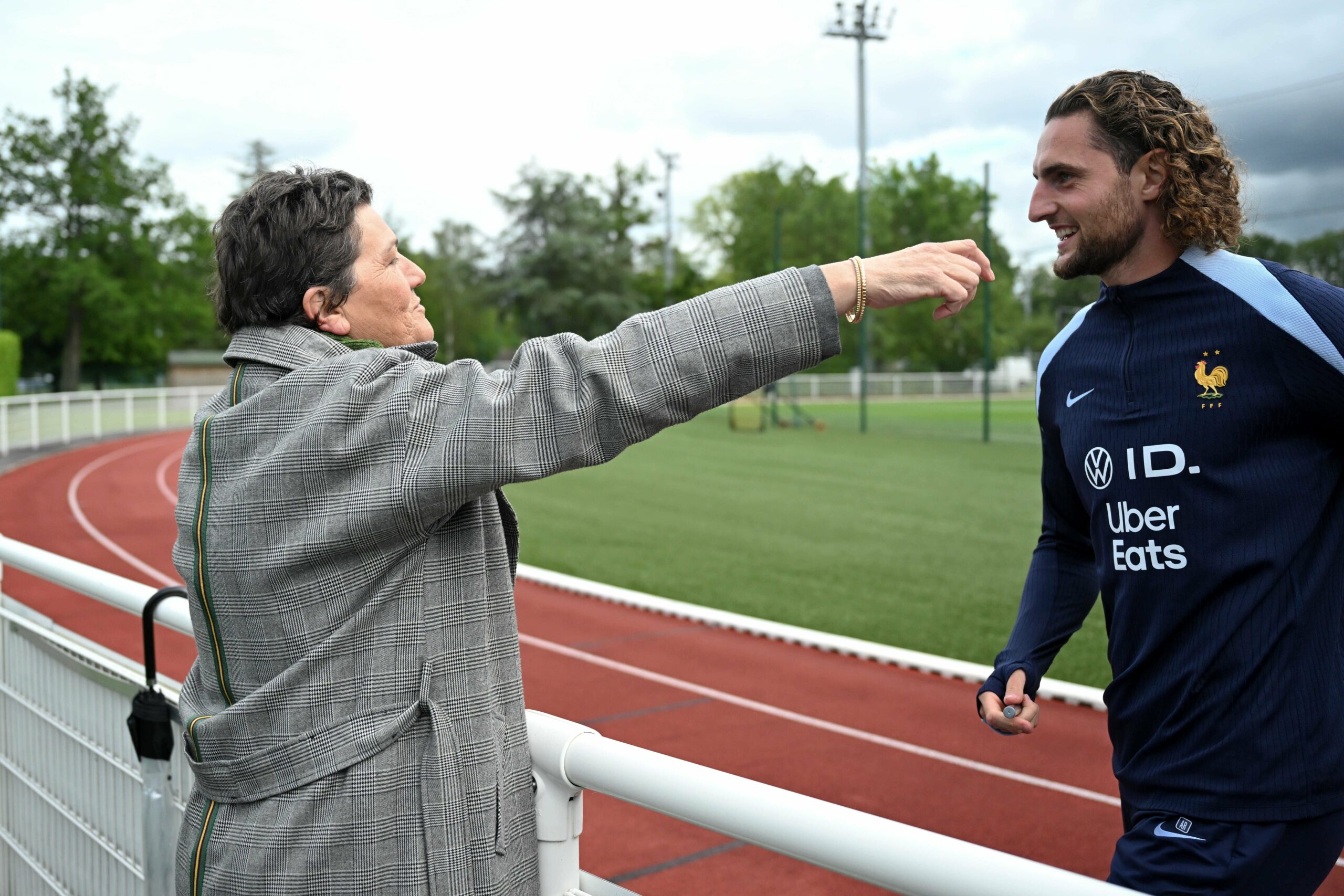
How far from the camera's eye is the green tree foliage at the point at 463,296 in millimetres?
67250

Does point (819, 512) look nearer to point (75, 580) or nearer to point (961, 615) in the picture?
point (961, 615)

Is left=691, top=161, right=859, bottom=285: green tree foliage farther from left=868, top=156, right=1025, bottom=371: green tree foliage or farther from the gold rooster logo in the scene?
the gold rooster logo

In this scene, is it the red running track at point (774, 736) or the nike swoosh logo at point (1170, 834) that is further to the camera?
the red running track at point (774, 736)

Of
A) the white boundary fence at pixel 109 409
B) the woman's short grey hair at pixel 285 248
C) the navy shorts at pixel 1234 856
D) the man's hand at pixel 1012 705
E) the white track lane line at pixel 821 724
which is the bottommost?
the white track lane line at pixel 821 724

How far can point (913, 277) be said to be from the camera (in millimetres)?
1464

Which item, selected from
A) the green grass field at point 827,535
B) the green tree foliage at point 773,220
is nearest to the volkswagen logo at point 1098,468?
the green grass field at point 827,535

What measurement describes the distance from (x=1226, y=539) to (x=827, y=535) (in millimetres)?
11620

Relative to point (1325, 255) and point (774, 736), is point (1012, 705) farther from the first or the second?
point (1325, 255)

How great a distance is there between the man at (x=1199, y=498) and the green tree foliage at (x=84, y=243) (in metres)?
49.6

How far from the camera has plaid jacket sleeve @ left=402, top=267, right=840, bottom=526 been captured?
133 centimetres

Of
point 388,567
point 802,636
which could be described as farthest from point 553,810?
point 802,636

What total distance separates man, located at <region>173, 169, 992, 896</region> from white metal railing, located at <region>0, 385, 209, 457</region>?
61.5ft

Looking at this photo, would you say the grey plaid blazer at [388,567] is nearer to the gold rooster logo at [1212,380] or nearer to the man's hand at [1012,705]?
the gold rooster logo at [1212,380]

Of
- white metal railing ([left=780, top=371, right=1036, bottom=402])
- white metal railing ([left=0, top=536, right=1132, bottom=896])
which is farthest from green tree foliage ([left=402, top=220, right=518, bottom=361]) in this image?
white metal railing ([left=0, top=536, right=1132, bottom=896])
